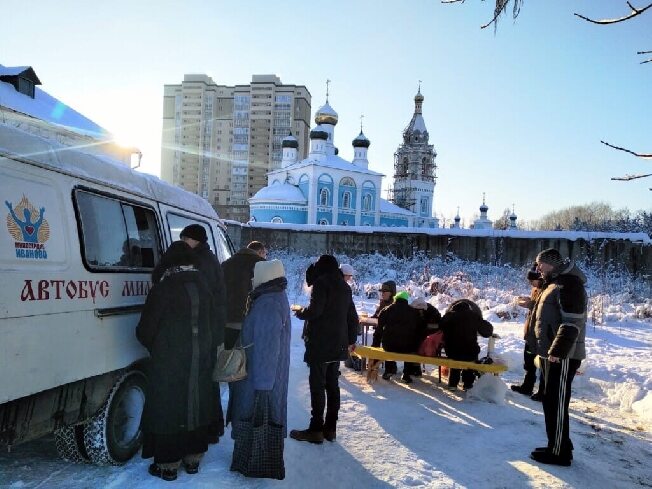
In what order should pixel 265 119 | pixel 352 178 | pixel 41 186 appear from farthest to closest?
pixel 265 119 → pixel 352 178 → pixel 41 186

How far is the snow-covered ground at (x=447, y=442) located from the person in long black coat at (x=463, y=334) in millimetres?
245

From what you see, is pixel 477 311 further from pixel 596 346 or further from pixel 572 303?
pixel 596 346

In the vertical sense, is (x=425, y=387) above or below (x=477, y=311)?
below

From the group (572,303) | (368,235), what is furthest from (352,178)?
(572,303)

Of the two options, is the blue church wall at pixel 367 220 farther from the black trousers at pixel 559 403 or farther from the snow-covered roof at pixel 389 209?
the black trousers at pixel 559 403

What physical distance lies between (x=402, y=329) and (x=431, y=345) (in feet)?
1.60

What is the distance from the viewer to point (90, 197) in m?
3.64

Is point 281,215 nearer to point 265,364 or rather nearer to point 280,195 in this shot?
point 280,195

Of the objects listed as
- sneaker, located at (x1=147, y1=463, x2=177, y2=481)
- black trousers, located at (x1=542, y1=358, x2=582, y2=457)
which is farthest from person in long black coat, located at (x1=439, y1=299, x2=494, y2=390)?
sneaker, located at (x1=147, y1=463, x2=177, y2=481)

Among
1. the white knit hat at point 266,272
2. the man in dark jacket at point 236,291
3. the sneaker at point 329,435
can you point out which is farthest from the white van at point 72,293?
the sneaker at point 329,435

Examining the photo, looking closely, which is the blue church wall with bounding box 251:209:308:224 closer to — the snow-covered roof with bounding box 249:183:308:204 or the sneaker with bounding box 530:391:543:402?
the snow-covered roof with bounding box 249:183:308:204

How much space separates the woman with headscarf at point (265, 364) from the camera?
151 inches

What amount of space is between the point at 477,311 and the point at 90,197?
512 centimetres

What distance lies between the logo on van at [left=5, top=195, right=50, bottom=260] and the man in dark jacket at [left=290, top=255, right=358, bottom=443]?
93.7 inches
